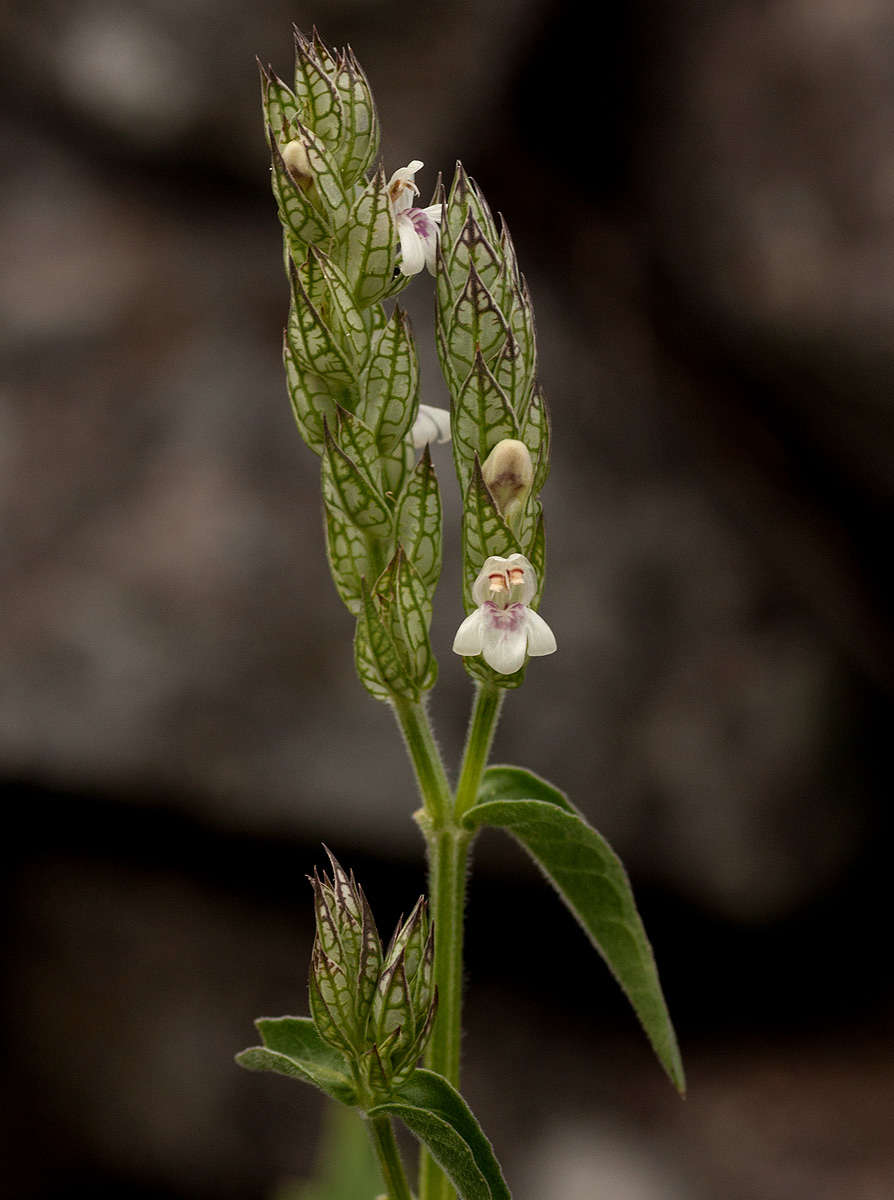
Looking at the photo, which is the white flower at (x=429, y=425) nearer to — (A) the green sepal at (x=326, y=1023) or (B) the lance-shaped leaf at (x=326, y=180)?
(B) the lance-shaped leaf at (x=326, y=180)

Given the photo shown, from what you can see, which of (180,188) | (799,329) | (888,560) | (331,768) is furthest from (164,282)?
(888,560)

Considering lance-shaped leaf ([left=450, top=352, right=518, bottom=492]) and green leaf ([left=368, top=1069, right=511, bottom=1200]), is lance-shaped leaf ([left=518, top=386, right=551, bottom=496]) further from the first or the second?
green leaf ([left=368, top=1069, right=511, bottom=1200])

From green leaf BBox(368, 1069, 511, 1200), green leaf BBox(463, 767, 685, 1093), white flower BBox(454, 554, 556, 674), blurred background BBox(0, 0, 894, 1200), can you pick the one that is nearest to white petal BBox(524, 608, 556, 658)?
white flower BBox(454, 554, 556, 674)

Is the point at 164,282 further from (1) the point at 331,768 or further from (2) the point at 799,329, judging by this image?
(2) the point at 799,329

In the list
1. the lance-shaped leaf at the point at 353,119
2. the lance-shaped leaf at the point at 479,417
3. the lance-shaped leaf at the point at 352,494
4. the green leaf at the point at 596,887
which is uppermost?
the lance-shaped leaf at the point at 353,119

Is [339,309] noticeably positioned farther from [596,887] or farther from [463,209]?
[596,887]

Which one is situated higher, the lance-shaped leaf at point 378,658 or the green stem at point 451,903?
the lance-shaped leaf at point 378,658

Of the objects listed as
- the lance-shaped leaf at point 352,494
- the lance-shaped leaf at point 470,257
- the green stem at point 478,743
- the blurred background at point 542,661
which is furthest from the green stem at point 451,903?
the blurred background at point 542,661
